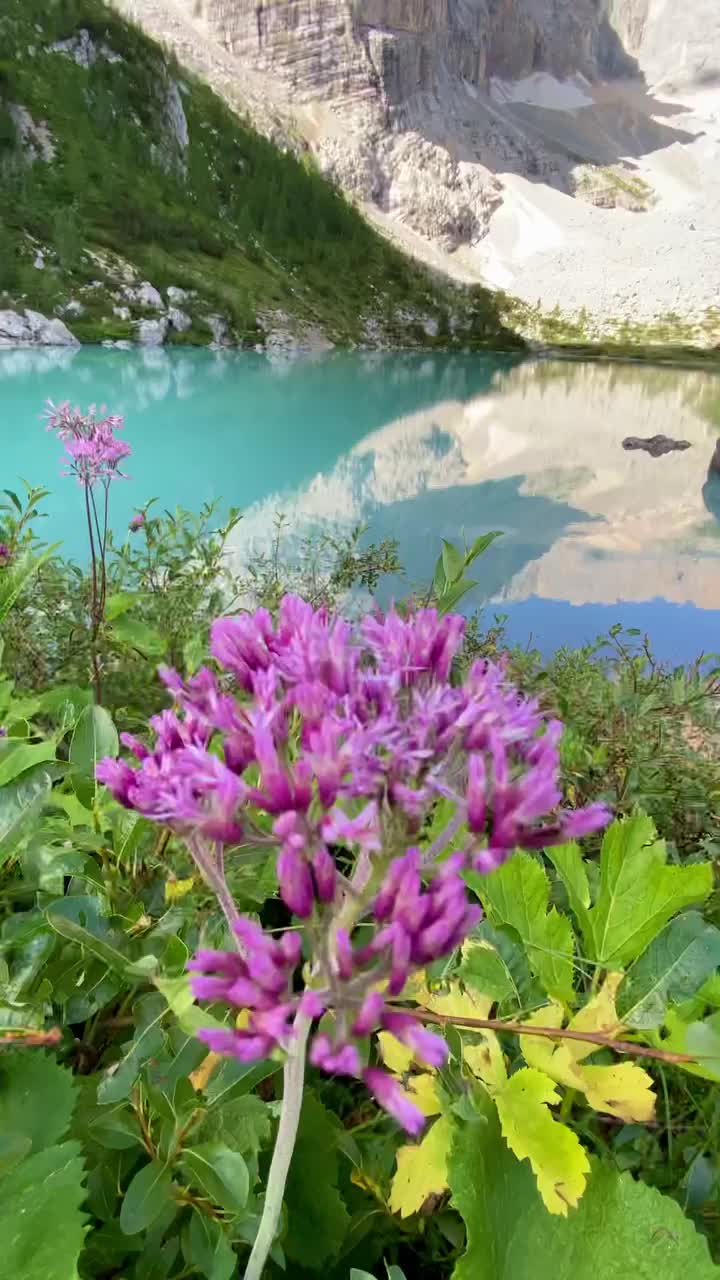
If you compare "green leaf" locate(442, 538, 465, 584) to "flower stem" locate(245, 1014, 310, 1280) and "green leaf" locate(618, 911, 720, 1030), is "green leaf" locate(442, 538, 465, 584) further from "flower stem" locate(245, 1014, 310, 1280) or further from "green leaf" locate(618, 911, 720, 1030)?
"flower stem" locate(245, 1014, 310, 1280)

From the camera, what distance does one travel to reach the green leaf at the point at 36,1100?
101 cm

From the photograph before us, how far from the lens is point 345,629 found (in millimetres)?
913

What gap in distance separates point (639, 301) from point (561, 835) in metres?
124

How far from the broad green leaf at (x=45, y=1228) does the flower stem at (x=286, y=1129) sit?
7.9 inches

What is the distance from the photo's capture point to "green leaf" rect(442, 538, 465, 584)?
5.02 feet

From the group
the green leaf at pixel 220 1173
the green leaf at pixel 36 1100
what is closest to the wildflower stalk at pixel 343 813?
the green leaf at pixel 220 1173

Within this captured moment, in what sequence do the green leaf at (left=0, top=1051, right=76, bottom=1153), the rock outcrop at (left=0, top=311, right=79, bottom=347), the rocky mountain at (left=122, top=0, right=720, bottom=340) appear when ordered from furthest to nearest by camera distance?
1. the rocky mountain at (left=122, top=0, right=720, bottom=340)
2. the rock outcrop at (left=0, top=311, right=79, bottom=347)
3. the green leaf at (left=0, top=1051, right=76, bottom=1153)

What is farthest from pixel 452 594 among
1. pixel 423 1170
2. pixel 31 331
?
→ pixel 31 331

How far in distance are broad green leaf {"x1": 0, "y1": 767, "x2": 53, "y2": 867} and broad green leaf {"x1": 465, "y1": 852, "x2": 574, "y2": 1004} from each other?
70cm

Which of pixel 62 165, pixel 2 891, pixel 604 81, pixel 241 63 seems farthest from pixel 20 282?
pixel 604 81

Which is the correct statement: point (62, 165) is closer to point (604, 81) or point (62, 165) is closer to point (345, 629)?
point (345, 629)

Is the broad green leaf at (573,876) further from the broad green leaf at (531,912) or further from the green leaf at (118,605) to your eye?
the green leaf at (118,605)

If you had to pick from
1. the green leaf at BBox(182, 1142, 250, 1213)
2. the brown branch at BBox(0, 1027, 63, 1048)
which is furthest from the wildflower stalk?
the brown branch at BBox(0, 1027, 63, 1048)

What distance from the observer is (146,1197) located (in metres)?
1.03
